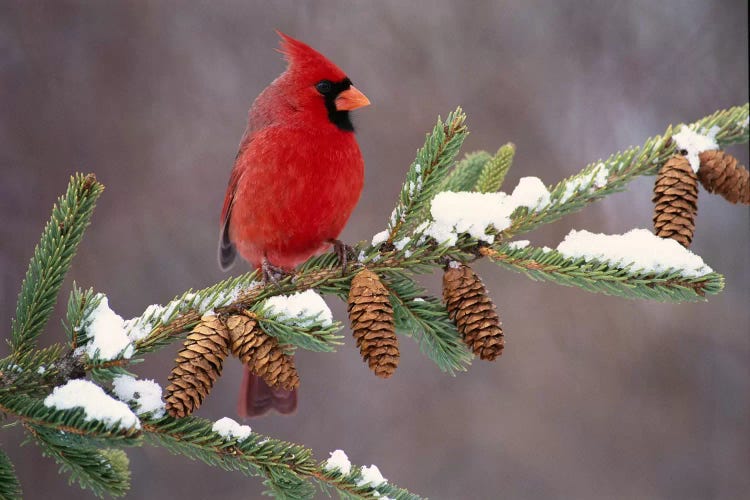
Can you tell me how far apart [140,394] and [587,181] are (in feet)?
2.39

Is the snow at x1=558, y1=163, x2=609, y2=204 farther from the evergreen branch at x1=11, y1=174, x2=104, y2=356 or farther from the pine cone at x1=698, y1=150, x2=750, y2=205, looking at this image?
the evergreen branch at x1=11, y1=174, x2=104, y2=356

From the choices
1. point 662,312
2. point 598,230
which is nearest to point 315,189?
point 598,230

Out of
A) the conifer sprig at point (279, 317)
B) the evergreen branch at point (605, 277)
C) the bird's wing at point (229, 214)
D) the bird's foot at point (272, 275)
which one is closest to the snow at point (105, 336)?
the conifer sprig at point (279, 317)

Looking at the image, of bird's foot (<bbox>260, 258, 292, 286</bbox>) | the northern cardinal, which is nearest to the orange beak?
the northern cardinal

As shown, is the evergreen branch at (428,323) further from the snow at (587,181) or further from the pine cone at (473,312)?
the snow at (587,181)

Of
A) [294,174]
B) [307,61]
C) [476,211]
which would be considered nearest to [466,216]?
[476,211]

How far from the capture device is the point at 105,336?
876 mm

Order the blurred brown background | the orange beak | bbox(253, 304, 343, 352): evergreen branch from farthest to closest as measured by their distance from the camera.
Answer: the blurred brown background
the orange beak
bbox(253, 304, 343, 352): evergreen branch

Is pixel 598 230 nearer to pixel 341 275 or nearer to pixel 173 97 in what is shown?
pixel 173 97

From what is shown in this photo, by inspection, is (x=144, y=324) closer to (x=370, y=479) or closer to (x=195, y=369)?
(x=195, y=369)

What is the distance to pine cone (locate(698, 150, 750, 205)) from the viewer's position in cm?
112

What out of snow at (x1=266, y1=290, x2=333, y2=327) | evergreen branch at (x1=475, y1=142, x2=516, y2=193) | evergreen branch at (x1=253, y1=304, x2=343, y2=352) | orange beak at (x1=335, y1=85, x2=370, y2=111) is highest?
orange beak at (x1=335, y1=85, x2=370, y2=111)

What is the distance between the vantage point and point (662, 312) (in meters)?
2.64

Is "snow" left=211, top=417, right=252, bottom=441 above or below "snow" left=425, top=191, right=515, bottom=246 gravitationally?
below
